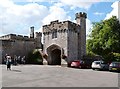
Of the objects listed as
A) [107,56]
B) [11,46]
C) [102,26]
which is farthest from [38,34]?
[107,56]

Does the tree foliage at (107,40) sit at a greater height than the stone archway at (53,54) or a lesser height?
greater

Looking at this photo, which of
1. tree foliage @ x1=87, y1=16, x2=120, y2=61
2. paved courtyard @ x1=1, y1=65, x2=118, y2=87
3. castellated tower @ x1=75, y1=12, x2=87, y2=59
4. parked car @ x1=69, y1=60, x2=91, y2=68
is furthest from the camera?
tree foliage @ x1=87, y1=16, x2=120, y2=61

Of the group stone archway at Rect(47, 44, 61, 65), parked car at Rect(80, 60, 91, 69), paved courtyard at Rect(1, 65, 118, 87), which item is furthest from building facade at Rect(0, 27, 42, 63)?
paved courtyard at Rect(1, 65, 118, 87)

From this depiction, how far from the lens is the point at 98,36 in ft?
149

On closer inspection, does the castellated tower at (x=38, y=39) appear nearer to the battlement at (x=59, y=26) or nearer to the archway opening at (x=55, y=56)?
the archway opening at (x=55, y=56)

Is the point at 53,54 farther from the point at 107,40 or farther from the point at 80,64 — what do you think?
the point at 107,40

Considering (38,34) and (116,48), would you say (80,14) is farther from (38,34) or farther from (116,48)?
(38,34)

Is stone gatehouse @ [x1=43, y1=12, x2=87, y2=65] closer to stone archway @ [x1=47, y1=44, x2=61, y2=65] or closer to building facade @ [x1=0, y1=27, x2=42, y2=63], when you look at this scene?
stone archway @ [x1=47, y1=44, x2=61, y2=65]

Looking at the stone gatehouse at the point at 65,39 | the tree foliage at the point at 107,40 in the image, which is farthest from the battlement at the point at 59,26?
the tree foliage at the point at 107,40

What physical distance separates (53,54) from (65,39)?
4537 mm

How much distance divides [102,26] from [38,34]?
540 inches

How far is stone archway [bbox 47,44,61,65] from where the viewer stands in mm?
39144

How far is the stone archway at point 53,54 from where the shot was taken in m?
39.1

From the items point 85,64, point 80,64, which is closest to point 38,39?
point 85,64
